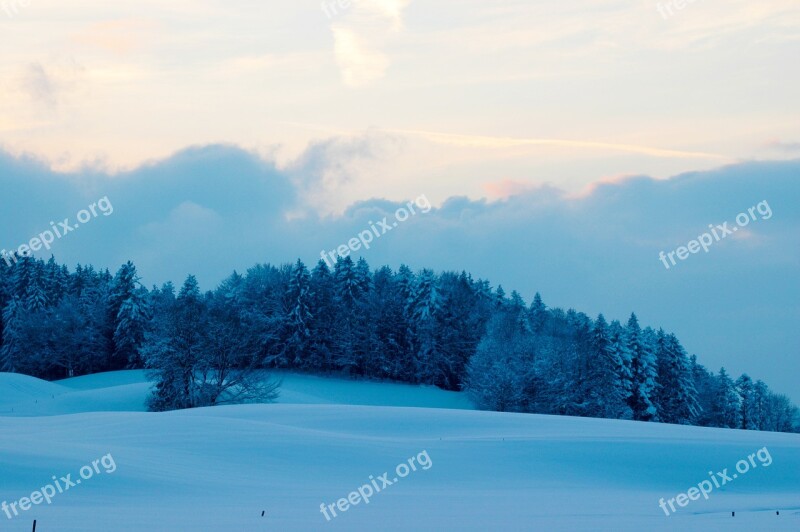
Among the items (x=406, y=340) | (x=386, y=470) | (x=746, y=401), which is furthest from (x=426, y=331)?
(x=386, y=470)

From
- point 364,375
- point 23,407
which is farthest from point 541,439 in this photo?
point 364,375

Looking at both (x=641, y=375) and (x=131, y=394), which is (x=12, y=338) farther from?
(x=641, y=375)

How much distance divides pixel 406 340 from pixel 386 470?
54850 millimetres

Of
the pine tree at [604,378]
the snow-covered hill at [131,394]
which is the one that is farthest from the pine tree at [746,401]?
the snow-covered hill at [131,394]

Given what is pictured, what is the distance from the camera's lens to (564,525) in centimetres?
1477

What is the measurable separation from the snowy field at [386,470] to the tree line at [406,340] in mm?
28752

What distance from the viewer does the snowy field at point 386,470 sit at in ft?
50.8

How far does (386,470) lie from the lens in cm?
2342

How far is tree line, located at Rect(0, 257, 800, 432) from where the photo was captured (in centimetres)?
6331

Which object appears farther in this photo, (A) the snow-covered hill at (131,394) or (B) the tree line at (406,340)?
(B) the tree line at (406,340)

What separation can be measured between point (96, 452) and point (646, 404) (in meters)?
54.7

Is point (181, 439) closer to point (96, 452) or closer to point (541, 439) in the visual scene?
point (96, 452)

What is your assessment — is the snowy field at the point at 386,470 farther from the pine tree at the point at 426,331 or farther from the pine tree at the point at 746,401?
the pine tree at the point at 746,401

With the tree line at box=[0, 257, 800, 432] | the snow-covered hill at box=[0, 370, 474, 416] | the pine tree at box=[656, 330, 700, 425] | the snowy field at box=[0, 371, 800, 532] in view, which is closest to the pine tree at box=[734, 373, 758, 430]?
the tree line at box=[0, 257, 800, 432]
